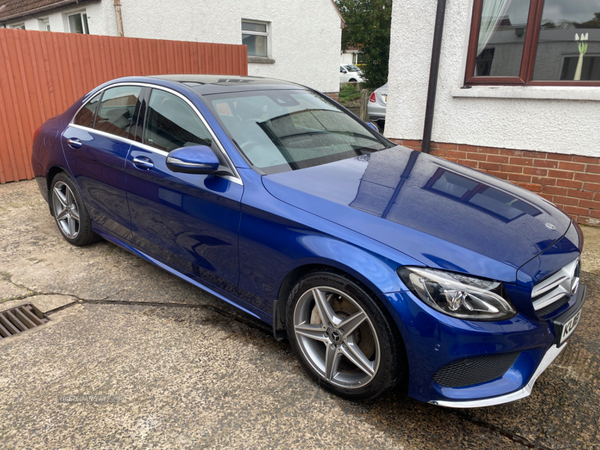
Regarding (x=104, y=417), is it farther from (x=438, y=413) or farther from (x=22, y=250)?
(x=22, y=250)

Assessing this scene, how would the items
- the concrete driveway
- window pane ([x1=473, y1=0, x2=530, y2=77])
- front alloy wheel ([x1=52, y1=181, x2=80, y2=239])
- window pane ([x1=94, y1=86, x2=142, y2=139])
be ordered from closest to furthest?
the concrete driveway
window pane ([x1=94, y1=86, x2=142, y2=139])
front alloy wheel ([x1=52, y1=181, x2=80, y2=239])
window pane ([x1=473, y1=0, x2=530, y2=77])

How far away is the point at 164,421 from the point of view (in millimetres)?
2250

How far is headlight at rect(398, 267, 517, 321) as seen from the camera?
195 centimetres

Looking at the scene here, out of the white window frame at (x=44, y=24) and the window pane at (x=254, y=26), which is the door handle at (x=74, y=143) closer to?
the window pane at (x=254, y=26)

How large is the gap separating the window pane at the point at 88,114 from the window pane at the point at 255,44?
413 inches

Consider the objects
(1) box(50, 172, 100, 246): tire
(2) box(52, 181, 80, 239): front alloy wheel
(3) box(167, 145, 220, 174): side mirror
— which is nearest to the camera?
(3) box(167, 145, 220, 174): side mirror

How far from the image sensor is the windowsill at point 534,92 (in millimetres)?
4734

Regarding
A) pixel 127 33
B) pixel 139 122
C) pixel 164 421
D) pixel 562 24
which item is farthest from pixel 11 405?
pixel 127 33

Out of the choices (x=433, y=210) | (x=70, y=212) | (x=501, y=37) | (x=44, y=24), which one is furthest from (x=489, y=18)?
(x=44, y=24)

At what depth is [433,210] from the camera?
235 centimetres

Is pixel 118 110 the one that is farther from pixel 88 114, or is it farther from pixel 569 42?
pixel 569 42

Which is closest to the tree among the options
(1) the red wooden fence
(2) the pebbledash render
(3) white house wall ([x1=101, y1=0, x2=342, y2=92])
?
(3) white house wall ([x1=101, y1=0, x2=342, y2=92])

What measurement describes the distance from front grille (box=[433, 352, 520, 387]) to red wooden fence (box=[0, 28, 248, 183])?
6945mm

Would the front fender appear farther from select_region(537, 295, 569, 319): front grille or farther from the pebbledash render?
the pebbledash render
